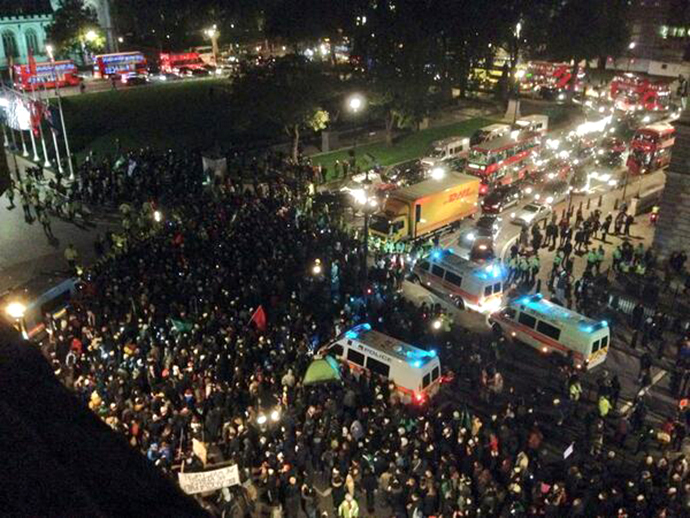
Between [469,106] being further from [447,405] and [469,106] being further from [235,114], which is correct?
[447,405]

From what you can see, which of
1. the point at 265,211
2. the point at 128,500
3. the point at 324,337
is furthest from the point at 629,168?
the point at 128,500

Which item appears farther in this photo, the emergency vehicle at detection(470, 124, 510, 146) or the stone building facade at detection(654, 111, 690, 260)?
the emergency vehicle at detection(470, 124, 510, 146)

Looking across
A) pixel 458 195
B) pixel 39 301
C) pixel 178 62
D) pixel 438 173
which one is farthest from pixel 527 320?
pixel 178 62

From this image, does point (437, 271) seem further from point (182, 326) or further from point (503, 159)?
point (503, 159)

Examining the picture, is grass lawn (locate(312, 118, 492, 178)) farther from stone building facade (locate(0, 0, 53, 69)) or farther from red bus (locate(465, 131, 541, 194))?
stone building facade (locate(0, 0, 53, 69))

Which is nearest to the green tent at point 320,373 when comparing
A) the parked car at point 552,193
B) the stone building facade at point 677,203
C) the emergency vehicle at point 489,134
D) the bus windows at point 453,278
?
the bus windows at point 453,278

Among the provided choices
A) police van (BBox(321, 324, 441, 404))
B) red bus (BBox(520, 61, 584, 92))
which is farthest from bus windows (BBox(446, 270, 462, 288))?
red bus (BBox(520, 61, 584, 92))
